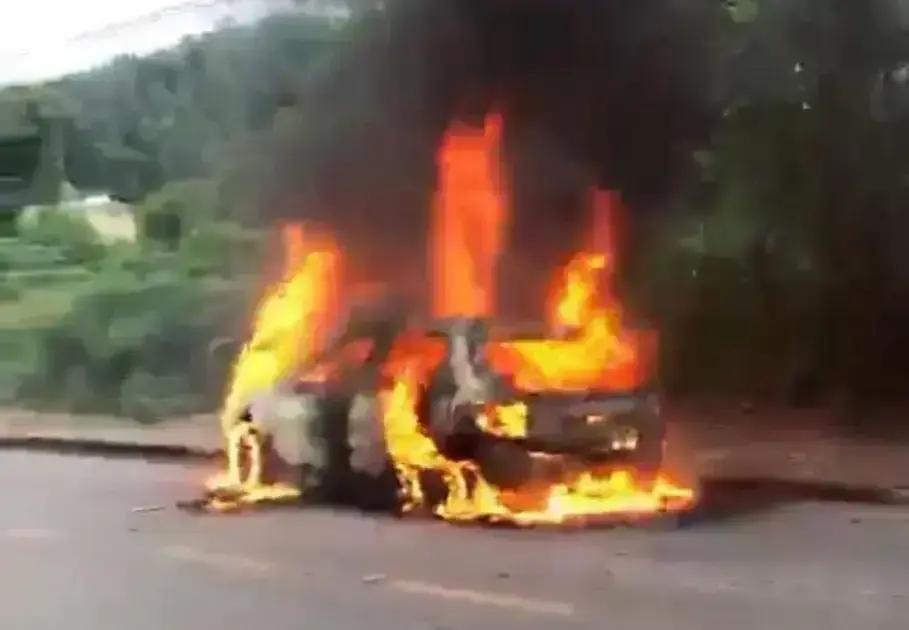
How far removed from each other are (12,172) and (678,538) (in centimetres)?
269

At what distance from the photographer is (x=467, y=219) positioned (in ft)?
15.5

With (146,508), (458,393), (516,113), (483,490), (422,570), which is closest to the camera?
(422,570)

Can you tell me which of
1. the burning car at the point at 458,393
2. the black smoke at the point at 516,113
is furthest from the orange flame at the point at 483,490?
the black smoke at the point at 516,113

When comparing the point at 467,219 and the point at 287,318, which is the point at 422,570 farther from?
the point at 467,219

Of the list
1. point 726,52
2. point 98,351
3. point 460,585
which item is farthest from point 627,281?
point 98,351

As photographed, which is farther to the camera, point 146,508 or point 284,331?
point 284,331

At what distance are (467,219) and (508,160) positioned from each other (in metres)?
0.24

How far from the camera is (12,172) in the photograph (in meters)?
4.95

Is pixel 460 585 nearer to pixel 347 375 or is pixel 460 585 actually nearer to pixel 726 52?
pixel 347 375

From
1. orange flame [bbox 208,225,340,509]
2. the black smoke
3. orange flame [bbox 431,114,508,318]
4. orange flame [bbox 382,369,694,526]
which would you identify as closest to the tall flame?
orange flame [bbox 208,225,340,509]

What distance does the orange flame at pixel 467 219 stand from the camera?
463 cm

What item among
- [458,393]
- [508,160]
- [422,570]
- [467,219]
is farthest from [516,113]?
[422,570]

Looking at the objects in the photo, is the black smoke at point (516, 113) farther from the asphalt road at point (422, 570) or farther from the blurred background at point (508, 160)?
the asphalt road at point (422, 570)

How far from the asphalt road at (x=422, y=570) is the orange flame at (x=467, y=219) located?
0.87m
